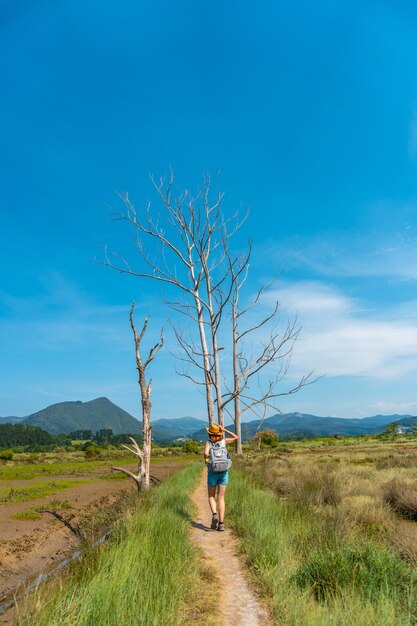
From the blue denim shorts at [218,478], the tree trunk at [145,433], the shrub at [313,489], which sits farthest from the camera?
the tree trunk at [145,433]

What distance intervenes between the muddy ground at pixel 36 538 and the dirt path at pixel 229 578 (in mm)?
2028

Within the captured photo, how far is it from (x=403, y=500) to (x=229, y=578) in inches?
331

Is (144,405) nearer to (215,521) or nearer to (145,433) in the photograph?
(145,433)

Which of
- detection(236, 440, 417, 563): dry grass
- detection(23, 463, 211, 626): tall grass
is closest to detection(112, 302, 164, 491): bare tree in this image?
detection(236, 440, 417, 563): dry grass

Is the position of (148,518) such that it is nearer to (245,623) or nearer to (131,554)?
(131,554)

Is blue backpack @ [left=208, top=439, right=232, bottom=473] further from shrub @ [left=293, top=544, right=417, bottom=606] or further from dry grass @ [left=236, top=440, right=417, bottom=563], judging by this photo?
shrub @ [left=293, top=544, right=417, bottom=606]

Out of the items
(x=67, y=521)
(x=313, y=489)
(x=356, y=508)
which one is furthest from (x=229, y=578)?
(x=67, y=521)

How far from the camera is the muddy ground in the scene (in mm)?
8727

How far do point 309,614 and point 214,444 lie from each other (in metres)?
4.43

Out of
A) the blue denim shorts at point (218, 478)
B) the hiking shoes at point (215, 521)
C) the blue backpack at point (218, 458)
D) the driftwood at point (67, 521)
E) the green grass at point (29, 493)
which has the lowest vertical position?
the driftwood at point (67, 521)

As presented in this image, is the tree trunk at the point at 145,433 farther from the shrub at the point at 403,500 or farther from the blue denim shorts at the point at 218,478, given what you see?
the shrub at the point at 403,500

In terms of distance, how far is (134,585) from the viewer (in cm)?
401

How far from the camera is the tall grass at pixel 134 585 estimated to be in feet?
11.1

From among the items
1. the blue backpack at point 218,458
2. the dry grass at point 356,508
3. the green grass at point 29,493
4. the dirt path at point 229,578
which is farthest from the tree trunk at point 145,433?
the blue backpack at point 218,458
